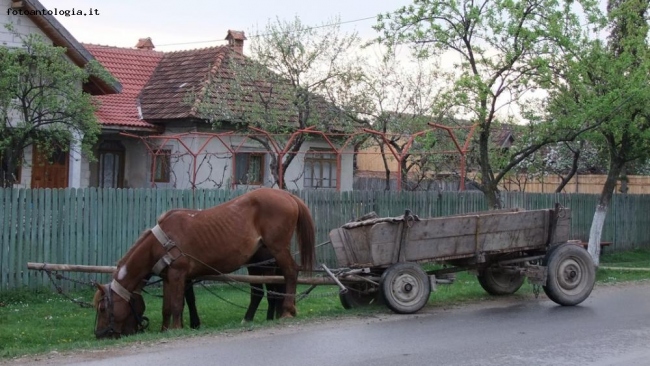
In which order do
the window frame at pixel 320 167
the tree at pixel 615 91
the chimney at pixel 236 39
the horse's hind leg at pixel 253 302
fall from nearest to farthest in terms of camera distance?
the horse's hind leg at pixel 253 302, the tree at pixel 615 91, the window frame at pixel 320 167, the chimney at pixel 236 39

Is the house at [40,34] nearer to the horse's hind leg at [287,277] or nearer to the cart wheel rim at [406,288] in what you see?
the horse's hind leg at [287,277]

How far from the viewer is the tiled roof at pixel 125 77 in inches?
1049

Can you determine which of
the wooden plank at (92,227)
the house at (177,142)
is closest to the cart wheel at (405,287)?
the wooden plank at (92,227)

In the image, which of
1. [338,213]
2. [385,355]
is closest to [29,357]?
[385,355]

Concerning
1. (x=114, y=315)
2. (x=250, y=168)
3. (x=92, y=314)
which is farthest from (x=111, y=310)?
(x=250, y=168)

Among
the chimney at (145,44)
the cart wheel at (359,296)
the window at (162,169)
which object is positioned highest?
the chimney at (145,44)

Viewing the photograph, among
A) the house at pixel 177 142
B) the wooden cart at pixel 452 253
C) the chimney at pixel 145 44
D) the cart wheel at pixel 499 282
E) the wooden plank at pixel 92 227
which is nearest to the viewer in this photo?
the wooden cart at pixel 452 253

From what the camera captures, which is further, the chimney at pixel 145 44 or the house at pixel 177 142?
the chimney at pixel 145 44

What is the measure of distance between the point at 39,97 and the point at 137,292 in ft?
19.6

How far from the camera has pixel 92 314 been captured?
44.8ft

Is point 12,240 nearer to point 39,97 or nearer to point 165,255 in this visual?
point 39,97

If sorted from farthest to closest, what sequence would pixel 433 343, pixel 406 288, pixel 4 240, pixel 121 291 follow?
pixel 4 240 < pixel 406 288 < pixel 121 291 < pixel 433 343

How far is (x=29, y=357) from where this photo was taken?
9.68m

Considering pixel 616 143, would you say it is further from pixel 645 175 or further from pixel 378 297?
pixel 645 175
